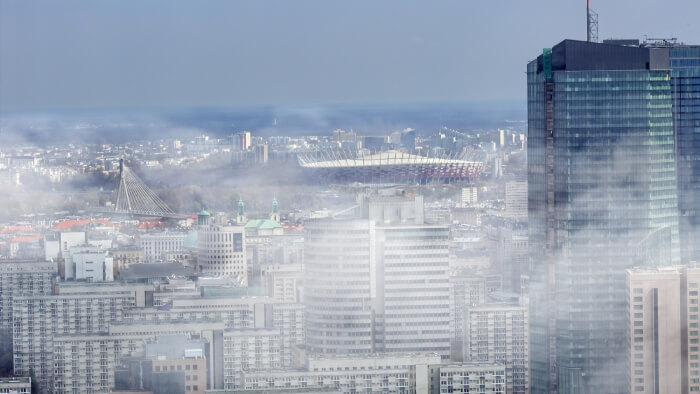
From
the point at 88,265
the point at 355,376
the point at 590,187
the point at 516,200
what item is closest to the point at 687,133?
the point at 590,187

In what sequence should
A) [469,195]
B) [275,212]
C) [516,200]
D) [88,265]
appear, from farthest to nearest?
1. [469,195]
2. [275,212]
3. [516,200]
4. [88,265]

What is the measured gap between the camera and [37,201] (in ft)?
72.6

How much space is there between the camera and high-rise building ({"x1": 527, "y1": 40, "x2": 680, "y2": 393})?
46.5 feet

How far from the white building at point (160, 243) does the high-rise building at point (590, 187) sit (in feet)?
20.2

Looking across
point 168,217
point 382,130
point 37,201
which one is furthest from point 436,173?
point 37,201

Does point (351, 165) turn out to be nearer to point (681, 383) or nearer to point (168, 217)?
point (168, 217)

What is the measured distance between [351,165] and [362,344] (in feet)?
29.0

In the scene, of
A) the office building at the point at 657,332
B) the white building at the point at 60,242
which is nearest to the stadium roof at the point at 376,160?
the white building at the point at 60,242

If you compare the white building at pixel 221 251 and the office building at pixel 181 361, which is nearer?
the office building at pixel 181 361

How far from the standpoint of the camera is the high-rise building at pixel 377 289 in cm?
1399

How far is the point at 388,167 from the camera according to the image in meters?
22.7

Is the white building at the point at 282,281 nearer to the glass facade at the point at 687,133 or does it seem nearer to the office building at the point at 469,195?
the glass facade at the point at 687,133

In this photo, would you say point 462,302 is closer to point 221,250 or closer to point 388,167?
point 221,250

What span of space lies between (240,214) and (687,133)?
731cm
